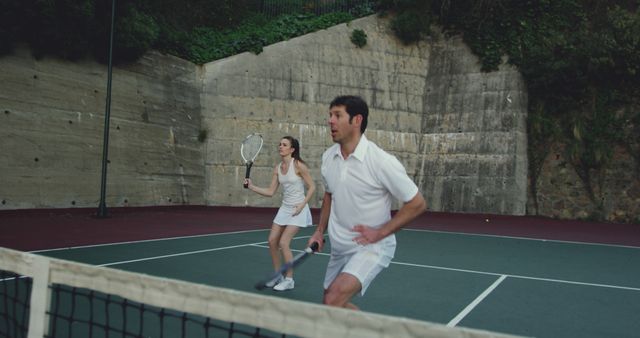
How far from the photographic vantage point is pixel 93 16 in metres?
14.2

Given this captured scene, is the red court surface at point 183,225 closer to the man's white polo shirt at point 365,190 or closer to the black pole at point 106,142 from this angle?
the black pole at point 106,142

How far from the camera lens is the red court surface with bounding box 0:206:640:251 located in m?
9.61

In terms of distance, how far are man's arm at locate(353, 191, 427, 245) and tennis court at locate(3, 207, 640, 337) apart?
6.52ft

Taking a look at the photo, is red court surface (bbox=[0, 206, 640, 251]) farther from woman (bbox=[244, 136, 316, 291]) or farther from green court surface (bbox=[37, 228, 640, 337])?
woman (bbox=[244, 136, 316, 291])

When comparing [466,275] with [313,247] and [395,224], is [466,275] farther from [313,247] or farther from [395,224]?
[395,224]

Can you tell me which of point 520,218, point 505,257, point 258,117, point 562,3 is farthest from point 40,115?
point 562,3

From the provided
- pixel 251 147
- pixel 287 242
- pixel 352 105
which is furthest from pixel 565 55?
pixel 352 105

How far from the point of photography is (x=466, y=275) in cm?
737

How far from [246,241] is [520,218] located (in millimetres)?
11329

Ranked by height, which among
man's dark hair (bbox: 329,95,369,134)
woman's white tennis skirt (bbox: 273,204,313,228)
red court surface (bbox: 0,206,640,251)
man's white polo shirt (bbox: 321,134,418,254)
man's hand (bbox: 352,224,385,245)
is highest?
man's dark hair (bbox: 329,95,369,134)

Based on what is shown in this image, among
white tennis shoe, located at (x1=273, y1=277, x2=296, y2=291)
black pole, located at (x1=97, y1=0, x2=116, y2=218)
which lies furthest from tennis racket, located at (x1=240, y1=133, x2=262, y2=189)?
black pole, located at (x1=97, y1=0, x2=116, y2=218)

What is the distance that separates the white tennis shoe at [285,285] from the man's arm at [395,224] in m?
2.87

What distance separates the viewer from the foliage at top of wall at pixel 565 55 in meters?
16.7

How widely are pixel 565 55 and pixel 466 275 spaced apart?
526 inches
